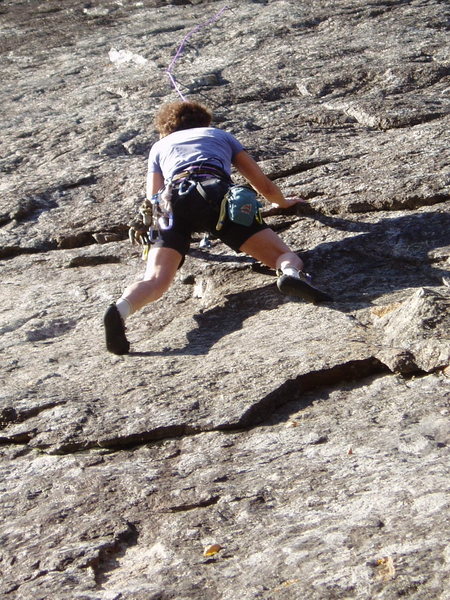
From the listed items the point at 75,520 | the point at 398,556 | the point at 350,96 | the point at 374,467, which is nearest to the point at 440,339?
the point at 374,467

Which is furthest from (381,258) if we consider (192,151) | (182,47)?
(182,47)

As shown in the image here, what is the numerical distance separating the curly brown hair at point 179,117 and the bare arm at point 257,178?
1.42 feet

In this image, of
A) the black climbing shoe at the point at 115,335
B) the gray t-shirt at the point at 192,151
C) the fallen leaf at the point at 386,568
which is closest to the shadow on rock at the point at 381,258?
the gray t-shirt at the point at 192,151

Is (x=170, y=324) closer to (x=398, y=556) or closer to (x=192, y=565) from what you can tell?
(x=192, y=565)

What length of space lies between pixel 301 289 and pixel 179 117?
1.77 metres

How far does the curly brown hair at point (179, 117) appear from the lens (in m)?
5.80

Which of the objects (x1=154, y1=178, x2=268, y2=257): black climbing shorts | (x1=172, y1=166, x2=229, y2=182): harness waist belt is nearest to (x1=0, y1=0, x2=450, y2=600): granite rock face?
(x1=154, y1=178, x2=268, y2=257): black climbing shorts

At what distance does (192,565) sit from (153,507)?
44 cm

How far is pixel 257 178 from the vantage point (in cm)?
564

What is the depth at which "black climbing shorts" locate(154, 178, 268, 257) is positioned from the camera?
5.08 m

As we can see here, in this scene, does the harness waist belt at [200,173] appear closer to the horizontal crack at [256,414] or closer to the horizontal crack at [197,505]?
the horizontal crack at [256,414]

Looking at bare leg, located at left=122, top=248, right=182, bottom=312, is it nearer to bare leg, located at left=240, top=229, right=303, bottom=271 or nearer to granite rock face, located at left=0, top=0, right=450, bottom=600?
granite rock face, located at left=0, top=0, right=450, bottom=600

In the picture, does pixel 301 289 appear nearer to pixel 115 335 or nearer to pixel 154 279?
pixel 154 279

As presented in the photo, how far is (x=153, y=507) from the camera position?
3346 millimetres
